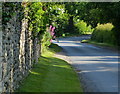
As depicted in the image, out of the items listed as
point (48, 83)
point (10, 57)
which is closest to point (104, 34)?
point (48, 83)

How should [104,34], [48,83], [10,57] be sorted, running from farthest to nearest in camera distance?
1. [104,34]
2. [48,83]
3. [10,57]

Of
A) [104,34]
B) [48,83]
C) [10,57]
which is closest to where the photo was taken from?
[10,57]

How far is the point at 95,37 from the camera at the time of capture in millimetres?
54688

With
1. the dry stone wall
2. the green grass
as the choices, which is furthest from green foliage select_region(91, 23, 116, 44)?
the dry stone wall

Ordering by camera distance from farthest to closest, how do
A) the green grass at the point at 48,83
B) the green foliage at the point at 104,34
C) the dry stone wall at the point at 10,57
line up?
the green foliage at the point at 104,34 → the green grass at the point at 48,83 → the dry stone wall at the point at 10,57

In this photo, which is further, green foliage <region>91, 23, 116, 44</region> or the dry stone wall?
green foliage <region>91, 23, 116, 44</region>

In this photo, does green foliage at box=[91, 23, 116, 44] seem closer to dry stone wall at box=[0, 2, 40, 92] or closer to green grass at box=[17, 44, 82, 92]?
green grass at box=[17, 44, 82, 92]

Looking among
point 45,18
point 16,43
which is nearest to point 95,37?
point 45,18

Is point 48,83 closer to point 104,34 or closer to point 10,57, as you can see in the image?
point 10,57

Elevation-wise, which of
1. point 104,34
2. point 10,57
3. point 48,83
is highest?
point 10,57

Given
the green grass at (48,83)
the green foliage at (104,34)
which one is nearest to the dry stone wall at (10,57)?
the green grass at (48,83)

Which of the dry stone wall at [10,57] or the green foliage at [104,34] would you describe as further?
the green foliage at [104,34]

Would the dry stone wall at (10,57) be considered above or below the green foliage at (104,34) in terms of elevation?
above

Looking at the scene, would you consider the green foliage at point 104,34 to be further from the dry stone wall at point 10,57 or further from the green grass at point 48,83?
the dry stone wall at point 10,57
